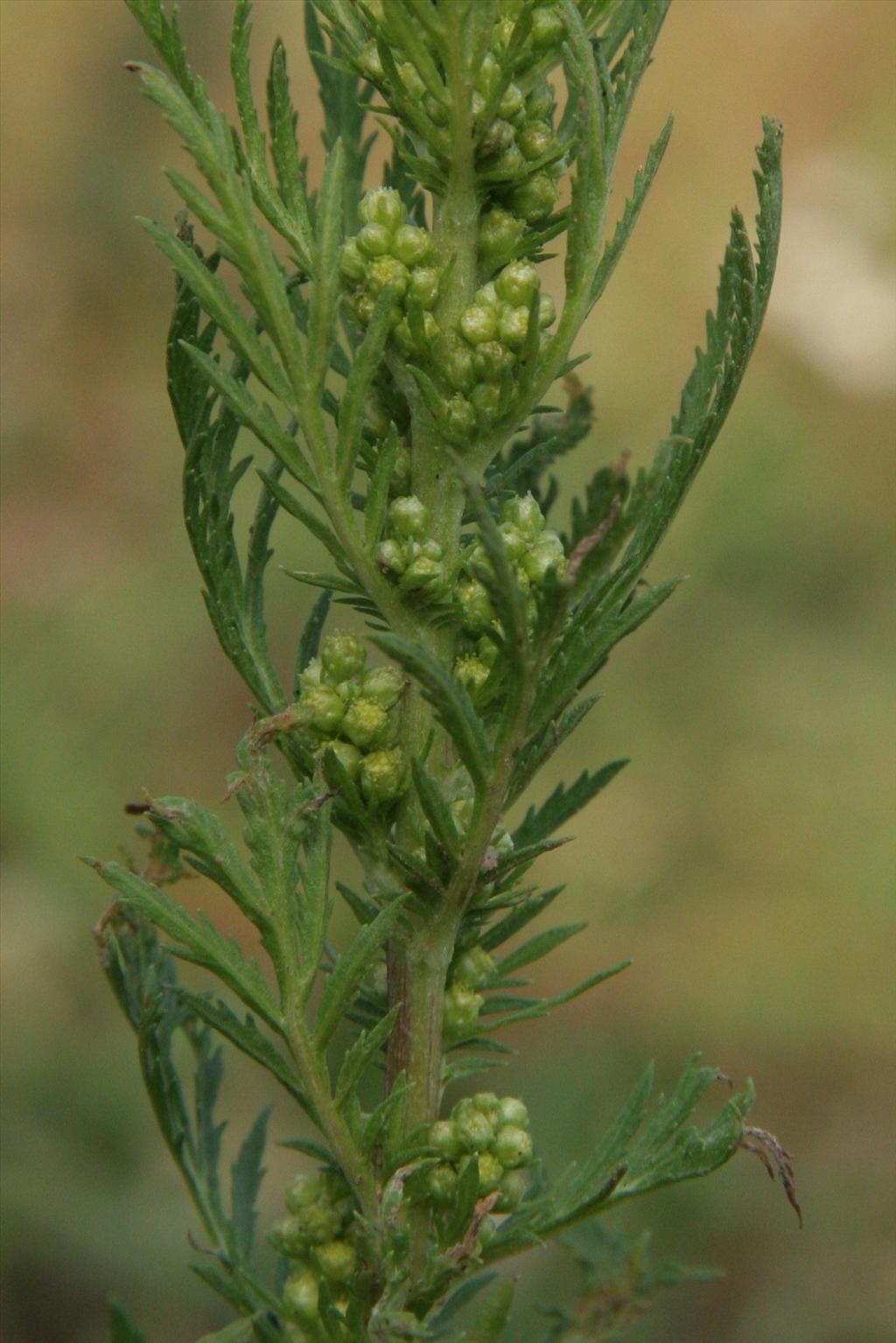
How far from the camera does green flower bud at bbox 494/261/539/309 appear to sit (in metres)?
1.19

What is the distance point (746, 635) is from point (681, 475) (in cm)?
393

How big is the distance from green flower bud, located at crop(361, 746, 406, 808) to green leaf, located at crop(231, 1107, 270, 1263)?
51 centimetres

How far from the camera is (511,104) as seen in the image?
1.18 metres

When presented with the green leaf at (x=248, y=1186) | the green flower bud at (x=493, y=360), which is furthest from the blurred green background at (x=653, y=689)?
the green flower bud at (x=493, y=360)

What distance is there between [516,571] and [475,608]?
7 centimetres

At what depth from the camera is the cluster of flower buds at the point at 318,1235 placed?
4.34 feet

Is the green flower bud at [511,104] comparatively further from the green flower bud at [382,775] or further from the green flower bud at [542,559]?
the green flower bud at [382,775]

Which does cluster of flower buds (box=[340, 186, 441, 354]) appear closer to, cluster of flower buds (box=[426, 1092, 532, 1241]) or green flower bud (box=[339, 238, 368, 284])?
green flower bud (box=[339, 238, 368, 284])

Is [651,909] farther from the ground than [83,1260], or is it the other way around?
[651,909]

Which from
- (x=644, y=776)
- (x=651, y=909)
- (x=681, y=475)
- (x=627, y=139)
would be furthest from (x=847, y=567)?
(x=681, y=475)

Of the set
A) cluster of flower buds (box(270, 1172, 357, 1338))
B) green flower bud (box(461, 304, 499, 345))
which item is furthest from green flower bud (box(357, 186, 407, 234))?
cluster of flower buds (box(270, 1172, 357, 1338))

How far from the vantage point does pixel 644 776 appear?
4.76 m

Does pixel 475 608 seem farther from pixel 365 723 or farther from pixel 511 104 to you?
pixel 511 104

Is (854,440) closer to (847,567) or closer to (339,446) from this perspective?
(847,567)
